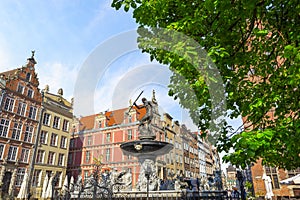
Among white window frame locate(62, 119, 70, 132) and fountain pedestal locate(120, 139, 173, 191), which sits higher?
white window frame locate(62, 119, 70, 132)

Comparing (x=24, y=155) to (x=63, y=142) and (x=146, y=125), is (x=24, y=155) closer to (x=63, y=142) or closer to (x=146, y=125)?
(x=63, y=142)

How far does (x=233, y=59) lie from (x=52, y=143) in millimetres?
30511

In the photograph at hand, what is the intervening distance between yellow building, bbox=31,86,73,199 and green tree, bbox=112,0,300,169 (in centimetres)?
2728

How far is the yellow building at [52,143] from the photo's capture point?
2712 cm

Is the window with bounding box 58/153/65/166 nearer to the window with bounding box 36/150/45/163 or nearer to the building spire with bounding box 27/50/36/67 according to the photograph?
the window with bounding box 36/150/45/163

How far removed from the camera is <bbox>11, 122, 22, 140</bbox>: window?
81.9ft

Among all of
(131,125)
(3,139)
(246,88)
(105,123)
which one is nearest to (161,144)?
(246,88)

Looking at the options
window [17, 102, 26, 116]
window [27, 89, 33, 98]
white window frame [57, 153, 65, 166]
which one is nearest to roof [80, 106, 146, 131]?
white window frame [57, 153, 65, 166]

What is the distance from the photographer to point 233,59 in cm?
463

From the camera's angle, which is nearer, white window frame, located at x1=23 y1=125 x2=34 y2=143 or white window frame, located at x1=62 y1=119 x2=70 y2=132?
white window frame, located at x1=23 y1=125 x2=34 y2=143

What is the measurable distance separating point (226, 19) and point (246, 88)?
1727 mm

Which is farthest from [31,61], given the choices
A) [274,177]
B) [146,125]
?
[274,177]

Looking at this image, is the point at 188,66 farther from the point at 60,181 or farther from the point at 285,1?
the point at 60,181

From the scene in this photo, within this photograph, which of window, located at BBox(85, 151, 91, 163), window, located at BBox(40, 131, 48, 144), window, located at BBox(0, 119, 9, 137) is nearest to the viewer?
window, located at BBox(0, 119, 9, 137)
